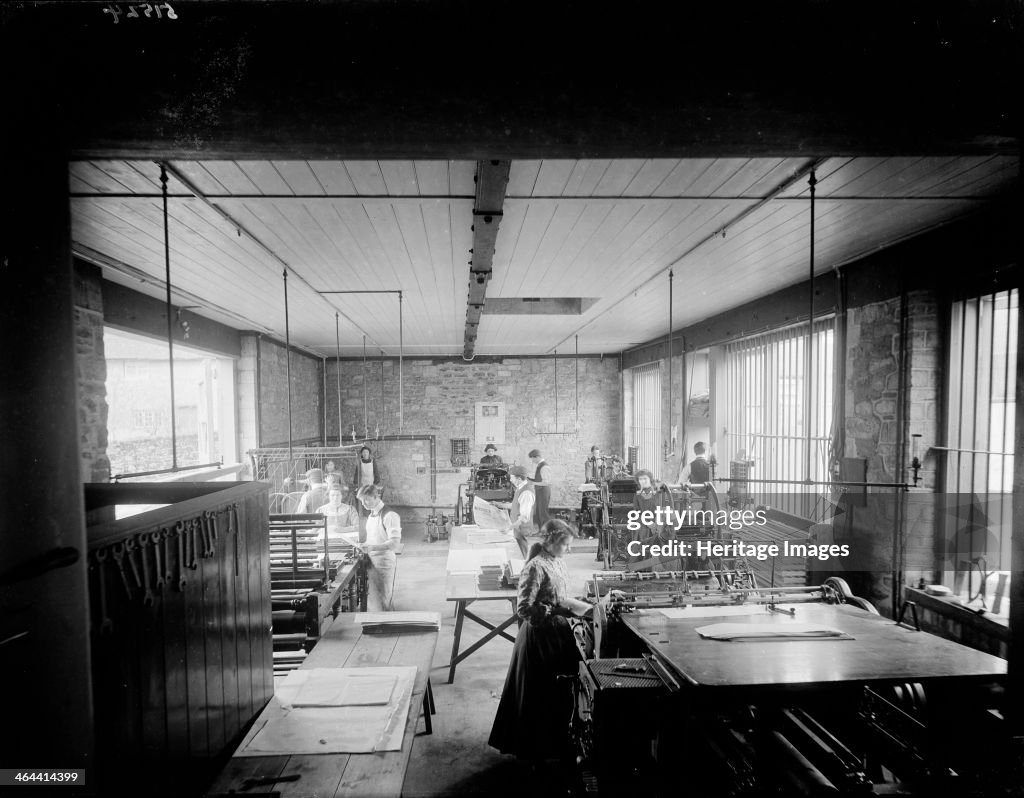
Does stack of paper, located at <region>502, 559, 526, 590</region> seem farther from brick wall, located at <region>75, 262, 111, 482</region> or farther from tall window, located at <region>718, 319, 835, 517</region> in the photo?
brick wall, located at <region>75, 262, 111, 482</region>

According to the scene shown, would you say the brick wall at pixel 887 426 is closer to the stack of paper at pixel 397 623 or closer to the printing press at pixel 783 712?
the printing press at pixel 783 712

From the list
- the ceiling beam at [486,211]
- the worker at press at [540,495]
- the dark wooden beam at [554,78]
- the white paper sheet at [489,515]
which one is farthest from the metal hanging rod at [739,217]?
the white paper sheet at [489,515]

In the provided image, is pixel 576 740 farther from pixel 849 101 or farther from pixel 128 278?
pixel 128 278

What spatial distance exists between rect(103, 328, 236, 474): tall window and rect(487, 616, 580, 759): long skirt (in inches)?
207

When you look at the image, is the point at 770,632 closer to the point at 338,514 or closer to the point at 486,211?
the point at 486,211

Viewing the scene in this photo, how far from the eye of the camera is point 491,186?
2.63m

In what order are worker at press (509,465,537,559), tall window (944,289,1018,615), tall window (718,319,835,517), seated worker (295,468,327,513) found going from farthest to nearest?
seated worker (295,468,327,513) < worker at press (509,465,537,559) < tall window (718,319,835,517) < tall window (944,289,1018,615)

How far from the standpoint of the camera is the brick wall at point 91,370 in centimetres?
425

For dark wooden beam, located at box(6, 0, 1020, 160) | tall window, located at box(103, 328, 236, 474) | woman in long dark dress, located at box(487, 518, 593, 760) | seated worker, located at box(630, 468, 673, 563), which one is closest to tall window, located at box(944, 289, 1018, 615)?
seated worker, located at box(630, 468, 673, 563)

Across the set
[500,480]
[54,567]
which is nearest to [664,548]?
[500,480]

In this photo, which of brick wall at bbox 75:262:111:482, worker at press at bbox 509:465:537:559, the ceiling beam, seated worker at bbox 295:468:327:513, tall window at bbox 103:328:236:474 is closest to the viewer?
the ceiling beam

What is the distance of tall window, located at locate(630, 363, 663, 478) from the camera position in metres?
10.2

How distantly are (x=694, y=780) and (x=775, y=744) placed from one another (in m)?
0.47

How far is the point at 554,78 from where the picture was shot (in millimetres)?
1295
